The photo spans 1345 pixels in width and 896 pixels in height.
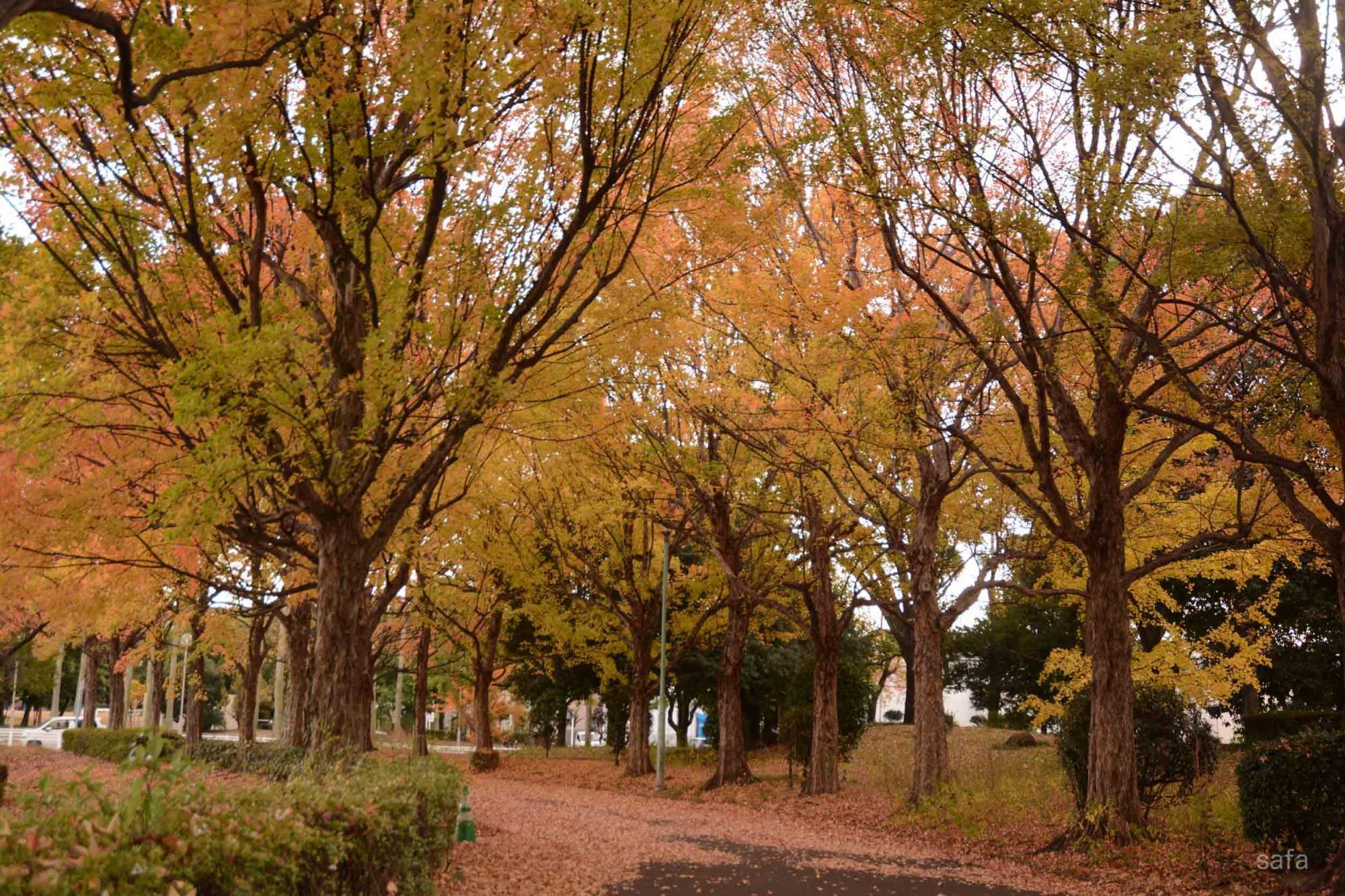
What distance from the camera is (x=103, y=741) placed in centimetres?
2827

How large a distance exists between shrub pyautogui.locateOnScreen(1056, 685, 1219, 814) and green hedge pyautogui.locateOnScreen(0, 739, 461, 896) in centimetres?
862

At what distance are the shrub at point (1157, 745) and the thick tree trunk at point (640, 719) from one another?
13965 mm

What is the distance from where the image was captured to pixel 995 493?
55.4 feet

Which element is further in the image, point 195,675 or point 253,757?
point 195,675

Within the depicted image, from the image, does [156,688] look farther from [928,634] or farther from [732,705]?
[928,634]

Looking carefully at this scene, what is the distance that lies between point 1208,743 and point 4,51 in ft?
44.3

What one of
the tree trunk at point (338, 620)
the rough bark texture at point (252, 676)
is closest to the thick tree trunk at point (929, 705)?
the tree trunk at point (338, 620)

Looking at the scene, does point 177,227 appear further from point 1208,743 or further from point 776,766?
point 776,766

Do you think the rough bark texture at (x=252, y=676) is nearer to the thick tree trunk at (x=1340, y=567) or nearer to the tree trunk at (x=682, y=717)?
the tree trunk at (x=682, y=717)

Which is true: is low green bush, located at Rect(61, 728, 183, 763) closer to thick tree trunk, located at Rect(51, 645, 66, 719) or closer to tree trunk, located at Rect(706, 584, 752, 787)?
tree trunk, located at Rect(706, 584, 752, 787)

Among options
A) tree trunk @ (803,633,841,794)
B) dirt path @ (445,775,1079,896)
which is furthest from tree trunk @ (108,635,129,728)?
tree trunk @ (803,633,841,794)

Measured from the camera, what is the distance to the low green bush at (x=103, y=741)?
988 inches

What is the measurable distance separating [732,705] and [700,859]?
10.3 m

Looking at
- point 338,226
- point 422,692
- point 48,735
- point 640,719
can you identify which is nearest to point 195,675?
point 422,692
